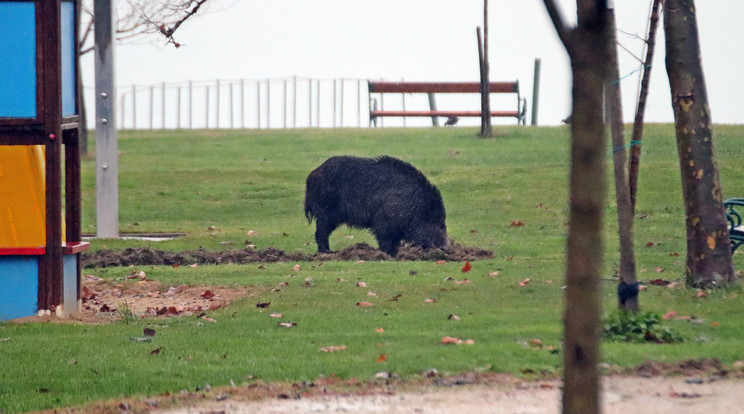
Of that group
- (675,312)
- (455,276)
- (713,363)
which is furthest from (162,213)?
(713,363)

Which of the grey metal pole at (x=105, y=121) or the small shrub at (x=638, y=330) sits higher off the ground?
the grey metal pole at (x=105, y=121)

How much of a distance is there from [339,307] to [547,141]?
19.5 metres

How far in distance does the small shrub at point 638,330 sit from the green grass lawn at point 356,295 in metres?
0.18

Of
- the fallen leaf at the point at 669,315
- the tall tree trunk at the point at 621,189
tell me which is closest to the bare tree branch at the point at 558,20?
the tall tree trunk at the point at 621,189

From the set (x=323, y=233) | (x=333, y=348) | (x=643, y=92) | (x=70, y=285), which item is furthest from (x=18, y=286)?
(x=323, y=233)

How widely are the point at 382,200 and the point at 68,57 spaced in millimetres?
5566

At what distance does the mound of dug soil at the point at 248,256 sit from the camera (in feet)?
46.2

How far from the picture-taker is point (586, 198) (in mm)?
3594

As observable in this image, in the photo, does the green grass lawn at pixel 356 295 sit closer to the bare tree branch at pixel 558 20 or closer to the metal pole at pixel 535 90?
the bare tree branch at pixel 558 20

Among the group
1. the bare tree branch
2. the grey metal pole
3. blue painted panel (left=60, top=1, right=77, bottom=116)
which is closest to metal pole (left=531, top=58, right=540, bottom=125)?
the grey metal pole

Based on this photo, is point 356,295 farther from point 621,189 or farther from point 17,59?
point 17,59

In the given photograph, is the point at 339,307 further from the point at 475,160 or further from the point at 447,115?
the point at 447,115

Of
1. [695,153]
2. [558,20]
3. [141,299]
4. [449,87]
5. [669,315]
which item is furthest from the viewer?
[449,87]

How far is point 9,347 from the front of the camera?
26.5ft
